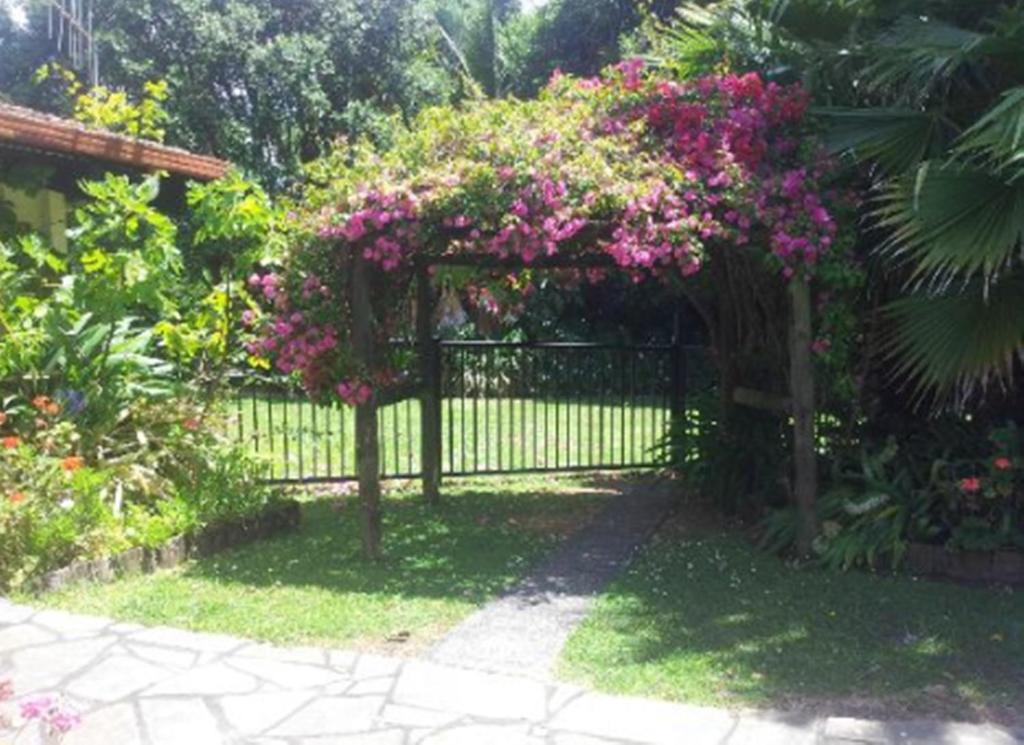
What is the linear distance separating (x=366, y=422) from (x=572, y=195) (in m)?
1.83

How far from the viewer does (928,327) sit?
18.8 ft

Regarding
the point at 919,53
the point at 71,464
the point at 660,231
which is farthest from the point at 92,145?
the point at 919,53

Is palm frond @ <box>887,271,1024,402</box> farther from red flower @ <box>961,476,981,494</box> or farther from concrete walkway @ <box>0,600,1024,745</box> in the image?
concrete walkway @ <box>0,600,1024,745</box>

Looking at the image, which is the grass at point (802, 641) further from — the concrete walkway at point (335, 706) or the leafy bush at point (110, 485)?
the leafy bush at point (110, 485)

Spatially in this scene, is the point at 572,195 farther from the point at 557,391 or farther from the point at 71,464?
the point at 557,391

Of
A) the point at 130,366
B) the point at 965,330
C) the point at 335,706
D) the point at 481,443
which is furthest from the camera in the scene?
the point at 481,443

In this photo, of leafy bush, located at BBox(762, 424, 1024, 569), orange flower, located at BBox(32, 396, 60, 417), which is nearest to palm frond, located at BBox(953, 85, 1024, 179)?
leafy bush, located at BBox(762, 424, 1024, 569)

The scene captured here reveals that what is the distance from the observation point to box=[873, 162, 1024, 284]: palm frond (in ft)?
17.0

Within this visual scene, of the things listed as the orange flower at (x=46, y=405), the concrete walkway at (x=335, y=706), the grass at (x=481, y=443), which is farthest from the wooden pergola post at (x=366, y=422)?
the grass at (x=481, y=443)

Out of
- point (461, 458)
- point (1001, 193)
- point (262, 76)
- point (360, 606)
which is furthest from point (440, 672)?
point (262, 76)

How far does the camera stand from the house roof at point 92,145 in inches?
293

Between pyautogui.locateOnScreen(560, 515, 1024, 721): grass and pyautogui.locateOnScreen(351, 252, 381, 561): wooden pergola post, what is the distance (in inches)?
59.6

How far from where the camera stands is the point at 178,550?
6.50 meters

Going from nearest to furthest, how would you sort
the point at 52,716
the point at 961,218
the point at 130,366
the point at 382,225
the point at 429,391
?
the point at 52,716 → the point at 961,218 → the point at 382,225 → the point at 130,366 → the point at 429,391
